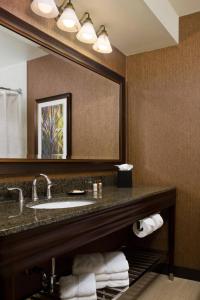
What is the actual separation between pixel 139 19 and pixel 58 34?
2.14ft

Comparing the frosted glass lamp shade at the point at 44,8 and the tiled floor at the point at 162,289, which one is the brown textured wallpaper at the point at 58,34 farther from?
the tiled floor at the point at 162,289

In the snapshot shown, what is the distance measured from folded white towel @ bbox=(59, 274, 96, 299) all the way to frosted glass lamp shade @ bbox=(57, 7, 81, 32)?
1.56m

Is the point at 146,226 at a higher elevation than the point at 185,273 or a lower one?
higher

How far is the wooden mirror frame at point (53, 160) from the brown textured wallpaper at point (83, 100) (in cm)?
5

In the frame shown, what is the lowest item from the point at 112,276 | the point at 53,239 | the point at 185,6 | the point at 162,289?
the point at 162,289

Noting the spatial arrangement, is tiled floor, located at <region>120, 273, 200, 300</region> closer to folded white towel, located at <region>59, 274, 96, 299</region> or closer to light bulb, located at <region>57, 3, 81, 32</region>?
folded white towel, located at <region>59, 274, 96, 299</region>

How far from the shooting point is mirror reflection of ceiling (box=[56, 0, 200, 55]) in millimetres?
1850

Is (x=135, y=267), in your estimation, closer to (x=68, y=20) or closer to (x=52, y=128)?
(x=52, y=128)

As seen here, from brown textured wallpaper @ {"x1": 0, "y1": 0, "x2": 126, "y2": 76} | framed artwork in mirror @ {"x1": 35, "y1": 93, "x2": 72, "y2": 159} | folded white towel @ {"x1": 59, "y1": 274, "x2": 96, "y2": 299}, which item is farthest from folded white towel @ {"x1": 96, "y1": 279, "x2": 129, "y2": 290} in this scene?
brown textured wallpaper @ {"x1": 0, "y1": 0, "x2": 126, "y2": 76}

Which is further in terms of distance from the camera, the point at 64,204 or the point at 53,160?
the point at 53,160

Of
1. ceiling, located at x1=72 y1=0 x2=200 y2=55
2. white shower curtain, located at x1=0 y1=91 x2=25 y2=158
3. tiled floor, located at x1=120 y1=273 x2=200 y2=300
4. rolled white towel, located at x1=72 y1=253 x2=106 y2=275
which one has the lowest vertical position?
tiled floor, located at x1=120 y1=273 x2=200 y2=300

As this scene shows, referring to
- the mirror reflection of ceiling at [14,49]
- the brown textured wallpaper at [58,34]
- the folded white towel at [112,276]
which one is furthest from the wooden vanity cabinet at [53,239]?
the brown textured wallpaper at [58,34]

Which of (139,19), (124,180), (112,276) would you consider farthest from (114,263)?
(139,19)

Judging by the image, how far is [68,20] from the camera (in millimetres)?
1711
